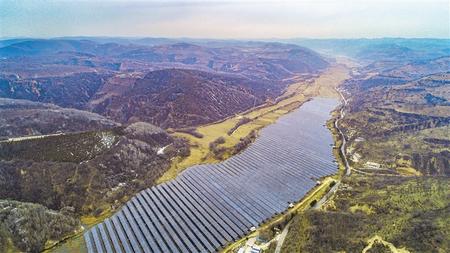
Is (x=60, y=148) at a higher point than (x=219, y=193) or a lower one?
higher

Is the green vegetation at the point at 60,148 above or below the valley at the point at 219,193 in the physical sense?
above

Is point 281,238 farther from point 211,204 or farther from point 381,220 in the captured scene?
point 211,204

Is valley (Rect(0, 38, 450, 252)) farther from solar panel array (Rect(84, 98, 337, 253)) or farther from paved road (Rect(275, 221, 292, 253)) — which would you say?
paved road (Rect(275, 221, 292, 253))

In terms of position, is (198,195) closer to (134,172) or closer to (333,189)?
(134,172)

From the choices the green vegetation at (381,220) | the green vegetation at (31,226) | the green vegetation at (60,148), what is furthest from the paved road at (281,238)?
the green vegetation at (60,148)

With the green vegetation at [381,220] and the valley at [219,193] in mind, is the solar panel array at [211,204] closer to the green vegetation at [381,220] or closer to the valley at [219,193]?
the valley at [219,193]

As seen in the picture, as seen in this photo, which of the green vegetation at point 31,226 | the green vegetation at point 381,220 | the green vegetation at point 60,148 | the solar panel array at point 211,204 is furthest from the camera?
the green vegetation at point 60,148

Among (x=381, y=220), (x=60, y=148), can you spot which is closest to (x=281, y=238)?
(x=381, y=220)
